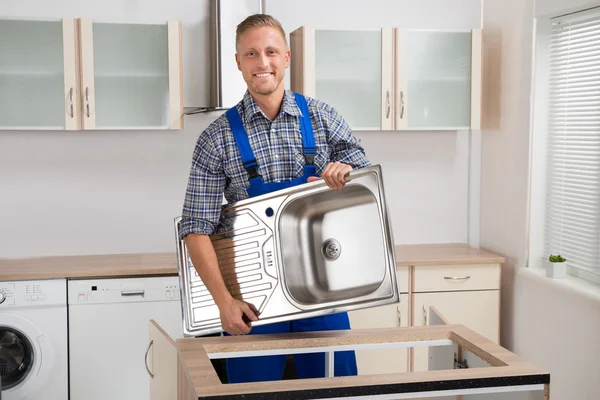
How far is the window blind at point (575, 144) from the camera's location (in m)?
3.31

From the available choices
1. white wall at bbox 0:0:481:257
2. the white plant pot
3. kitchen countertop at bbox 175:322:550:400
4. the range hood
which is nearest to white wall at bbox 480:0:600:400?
the white plant pot

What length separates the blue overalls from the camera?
2.12 m

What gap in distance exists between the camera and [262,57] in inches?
82.5

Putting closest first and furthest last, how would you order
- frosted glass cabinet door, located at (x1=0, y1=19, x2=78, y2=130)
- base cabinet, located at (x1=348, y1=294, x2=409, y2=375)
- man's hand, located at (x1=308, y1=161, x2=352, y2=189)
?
man's hand, located at (x1=308, y1=161, x2=352, y2=189) → frosted glass cabinet door, located at (x1=0, y1=19, x2=78, y2=130) → base cabinet, located at (x1=348, y1=294, x2=409, y2=375)

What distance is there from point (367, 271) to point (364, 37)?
6.61ft

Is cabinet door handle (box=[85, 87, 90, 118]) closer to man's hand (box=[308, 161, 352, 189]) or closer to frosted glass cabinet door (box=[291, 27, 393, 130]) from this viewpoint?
frosted glass cabinet door (box=[291, 27, 393, 130])

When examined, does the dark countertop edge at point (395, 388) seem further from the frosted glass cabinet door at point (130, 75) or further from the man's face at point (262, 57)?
the frosted glass cabinet door at point (130, 75)

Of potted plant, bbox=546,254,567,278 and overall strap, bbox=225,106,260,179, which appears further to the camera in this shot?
potted plant, bbox=546,254,567,278

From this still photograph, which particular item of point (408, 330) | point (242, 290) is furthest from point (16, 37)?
point (408, 330)

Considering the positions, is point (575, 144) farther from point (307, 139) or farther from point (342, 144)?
point (307, 139)

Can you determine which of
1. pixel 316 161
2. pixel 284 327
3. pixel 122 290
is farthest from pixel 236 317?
pixel 122 290

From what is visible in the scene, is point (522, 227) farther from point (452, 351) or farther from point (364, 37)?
point (452, 351)

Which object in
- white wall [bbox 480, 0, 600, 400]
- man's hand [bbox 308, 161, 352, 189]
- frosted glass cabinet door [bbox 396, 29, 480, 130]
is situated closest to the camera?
man's hand [bbox 308, 161, 352, 189]

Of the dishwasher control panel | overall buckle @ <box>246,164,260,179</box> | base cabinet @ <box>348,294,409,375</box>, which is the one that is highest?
overall buckle @ <box>246,164,260,179</box>
